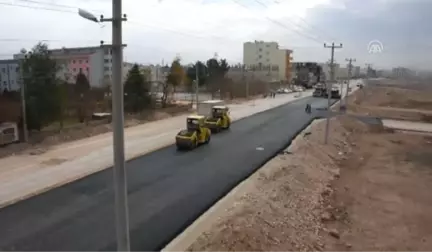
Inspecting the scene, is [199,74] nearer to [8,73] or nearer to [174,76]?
[174,76]

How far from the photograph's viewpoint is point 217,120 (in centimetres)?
3002

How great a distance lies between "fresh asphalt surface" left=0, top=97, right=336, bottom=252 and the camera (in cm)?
1119

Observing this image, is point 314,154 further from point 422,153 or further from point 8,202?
point 8,202

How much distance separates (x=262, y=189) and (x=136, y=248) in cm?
658

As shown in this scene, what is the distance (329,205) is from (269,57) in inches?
4424

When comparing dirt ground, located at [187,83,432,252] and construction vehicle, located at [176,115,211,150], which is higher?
construction vehicle, located at [176,115,211,150]

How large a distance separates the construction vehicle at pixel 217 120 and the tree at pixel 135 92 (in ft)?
23.0

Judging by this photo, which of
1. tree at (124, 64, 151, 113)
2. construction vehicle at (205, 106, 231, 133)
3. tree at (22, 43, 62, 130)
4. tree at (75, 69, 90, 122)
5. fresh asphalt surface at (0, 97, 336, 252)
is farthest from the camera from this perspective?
tree at (124, 64, 151, 113)

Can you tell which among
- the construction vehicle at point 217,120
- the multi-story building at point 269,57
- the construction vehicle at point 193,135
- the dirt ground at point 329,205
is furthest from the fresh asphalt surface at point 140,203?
the multi-story building at point 269,57

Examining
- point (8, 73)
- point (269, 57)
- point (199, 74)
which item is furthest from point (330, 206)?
point (269, 57)

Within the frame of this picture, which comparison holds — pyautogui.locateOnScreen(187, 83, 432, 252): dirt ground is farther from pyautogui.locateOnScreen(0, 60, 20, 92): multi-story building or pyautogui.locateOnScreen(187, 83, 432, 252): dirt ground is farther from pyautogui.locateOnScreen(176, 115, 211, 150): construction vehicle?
pyautogui.locateOnScreen(0, 60, 20, 92): multi-story building

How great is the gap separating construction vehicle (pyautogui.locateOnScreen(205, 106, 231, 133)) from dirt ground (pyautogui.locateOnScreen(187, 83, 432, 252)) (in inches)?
219

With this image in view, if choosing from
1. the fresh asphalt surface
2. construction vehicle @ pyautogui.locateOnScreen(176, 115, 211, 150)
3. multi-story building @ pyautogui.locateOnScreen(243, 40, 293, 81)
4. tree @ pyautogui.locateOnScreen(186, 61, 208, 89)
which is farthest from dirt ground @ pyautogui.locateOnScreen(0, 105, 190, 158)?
multi-story building @ pyautogui.locateOnScreen(243, 40, 293, 81)

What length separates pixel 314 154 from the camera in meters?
23.9
